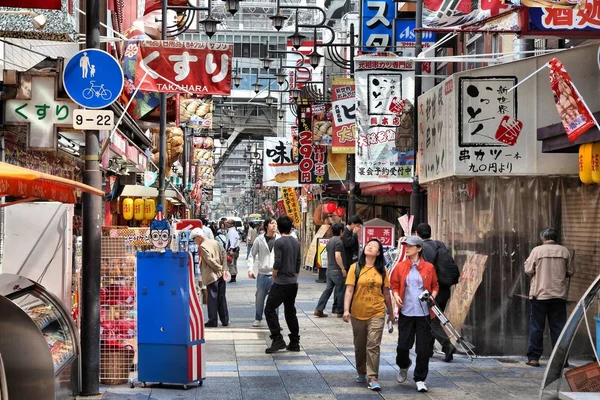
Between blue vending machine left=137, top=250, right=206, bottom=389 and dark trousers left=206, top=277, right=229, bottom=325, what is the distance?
617 cm

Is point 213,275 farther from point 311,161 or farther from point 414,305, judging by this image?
point 311,161

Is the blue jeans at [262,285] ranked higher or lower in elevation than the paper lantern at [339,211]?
lower

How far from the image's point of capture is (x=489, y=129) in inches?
543

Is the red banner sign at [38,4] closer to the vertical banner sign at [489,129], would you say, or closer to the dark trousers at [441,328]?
the vertical banner sign at [489,129]

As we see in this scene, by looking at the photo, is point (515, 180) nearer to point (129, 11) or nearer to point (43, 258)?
point (43, 258)

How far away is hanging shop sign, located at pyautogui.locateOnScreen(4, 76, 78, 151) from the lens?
12141 millimetres

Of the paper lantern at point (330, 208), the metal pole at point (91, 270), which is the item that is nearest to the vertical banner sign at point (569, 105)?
the metal pole at point (91, 270)

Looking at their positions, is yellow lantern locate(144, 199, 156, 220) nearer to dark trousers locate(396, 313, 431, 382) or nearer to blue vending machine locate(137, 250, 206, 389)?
blue vending machine locate(137, 250, 206, 389)

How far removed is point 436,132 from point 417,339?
16.6 feet

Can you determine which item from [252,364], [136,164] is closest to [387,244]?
[136,164]

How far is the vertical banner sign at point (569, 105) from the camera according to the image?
11109mm

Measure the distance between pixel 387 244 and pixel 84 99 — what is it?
1184cm

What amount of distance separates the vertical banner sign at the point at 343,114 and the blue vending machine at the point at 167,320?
48.4 feet

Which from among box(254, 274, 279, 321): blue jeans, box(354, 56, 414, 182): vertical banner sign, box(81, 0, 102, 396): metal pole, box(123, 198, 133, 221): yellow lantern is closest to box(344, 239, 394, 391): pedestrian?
box(81, 0, 102, 396): metal pole
